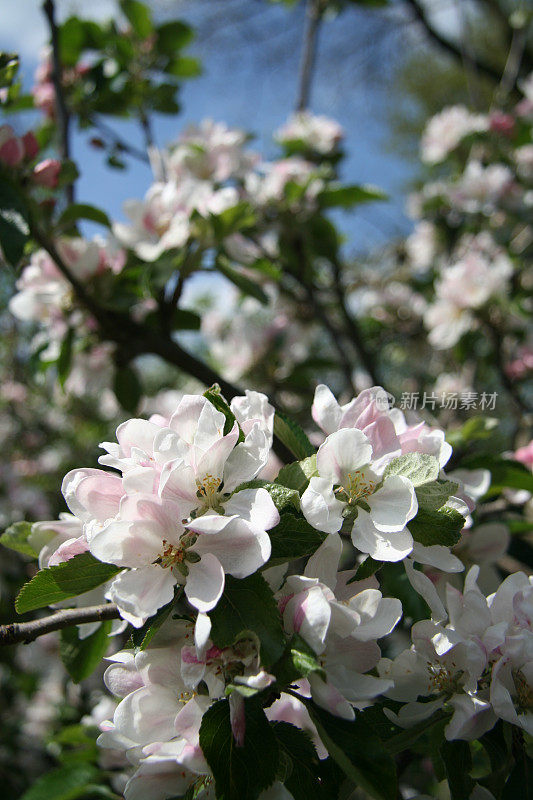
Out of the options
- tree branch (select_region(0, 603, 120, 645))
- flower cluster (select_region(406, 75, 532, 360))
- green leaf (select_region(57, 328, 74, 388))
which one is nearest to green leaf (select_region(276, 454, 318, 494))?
tree branch (select_region(0, 603, 120, 645))

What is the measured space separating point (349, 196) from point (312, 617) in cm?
157

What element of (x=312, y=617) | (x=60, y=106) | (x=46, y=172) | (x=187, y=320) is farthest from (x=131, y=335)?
(x=312, y=617)

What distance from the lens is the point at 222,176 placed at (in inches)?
73.0

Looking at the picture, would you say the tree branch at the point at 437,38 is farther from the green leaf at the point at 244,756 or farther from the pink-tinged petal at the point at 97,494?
A: the green leaf at the point at 244,756

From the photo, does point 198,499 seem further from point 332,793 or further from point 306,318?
point 306,318

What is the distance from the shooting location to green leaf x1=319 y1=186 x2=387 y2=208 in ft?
6.07

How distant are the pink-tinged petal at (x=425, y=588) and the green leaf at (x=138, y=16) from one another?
74.2 inches

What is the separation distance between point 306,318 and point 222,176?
73 cm

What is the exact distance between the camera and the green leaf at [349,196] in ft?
6.07

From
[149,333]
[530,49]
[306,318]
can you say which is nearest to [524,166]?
[306,318]

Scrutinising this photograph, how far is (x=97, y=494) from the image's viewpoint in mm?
620

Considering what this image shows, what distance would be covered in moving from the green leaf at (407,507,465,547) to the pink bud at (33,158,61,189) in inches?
39.1

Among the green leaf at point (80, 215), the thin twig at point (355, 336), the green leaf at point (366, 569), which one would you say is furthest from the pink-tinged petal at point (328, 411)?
the thin twig at point (355, 336)

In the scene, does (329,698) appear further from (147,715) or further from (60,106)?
(60,106)
